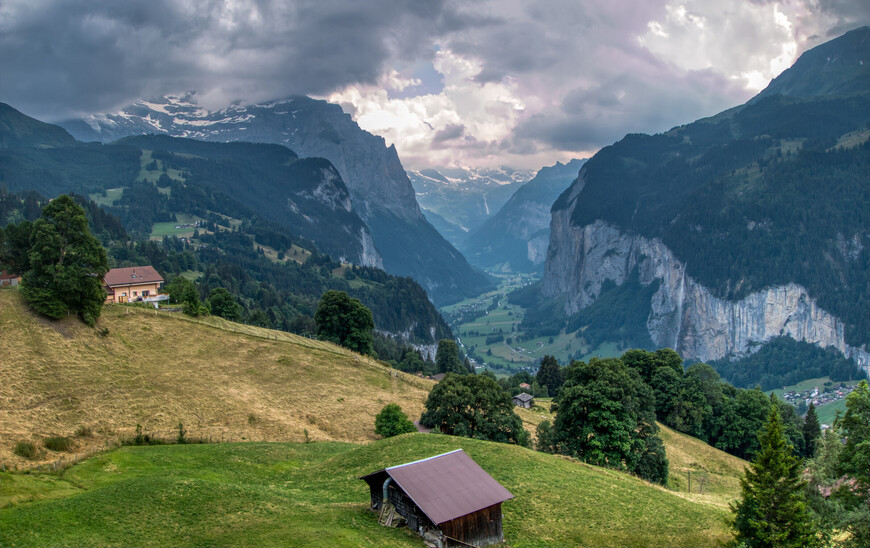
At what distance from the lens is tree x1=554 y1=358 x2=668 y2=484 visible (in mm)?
61312

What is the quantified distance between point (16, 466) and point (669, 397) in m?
88.9

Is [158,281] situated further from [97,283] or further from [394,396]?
[394,396]

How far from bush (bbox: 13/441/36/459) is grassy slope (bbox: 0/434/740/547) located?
12.7 ft

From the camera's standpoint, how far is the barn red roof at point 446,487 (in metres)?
32.8

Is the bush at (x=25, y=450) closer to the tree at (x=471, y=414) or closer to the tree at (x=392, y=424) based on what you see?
the tree at (x=392, y=424)

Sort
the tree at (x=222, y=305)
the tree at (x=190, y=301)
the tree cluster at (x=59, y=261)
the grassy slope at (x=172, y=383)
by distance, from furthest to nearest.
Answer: the tree at (x=222, y=305), the tree at (x=190, y=301), the tree cluster at (x=59, y=261), the grassy slope at (x=172, y=383)

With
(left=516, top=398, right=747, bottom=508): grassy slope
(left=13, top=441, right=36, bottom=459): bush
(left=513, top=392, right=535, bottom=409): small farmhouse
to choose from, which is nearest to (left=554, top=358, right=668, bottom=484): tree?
(left=516, top=398, right=747, bottom=508): grassy slope

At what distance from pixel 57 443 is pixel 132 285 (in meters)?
57.9

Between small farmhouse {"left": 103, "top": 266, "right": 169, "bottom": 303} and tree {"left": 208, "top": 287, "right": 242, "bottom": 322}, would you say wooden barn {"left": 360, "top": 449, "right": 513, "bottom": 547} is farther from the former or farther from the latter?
tree {"left": 208, "top": 287, "right": 242, "bottom": 322}

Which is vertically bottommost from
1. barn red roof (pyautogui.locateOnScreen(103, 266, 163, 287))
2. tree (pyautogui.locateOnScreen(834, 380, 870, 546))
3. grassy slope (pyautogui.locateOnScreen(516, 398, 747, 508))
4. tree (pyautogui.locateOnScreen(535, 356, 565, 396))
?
grassy slope (pyautogui.locateOnScreen(516, 398, 747, 508))

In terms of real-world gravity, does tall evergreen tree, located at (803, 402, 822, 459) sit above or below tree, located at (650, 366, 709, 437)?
below

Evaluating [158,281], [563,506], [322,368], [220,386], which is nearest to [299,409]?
[220,386]

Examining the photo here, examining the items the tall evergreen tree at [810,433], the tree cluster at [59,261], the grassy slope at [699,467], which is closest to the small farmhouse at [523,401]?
the grassy slope at [699,467]

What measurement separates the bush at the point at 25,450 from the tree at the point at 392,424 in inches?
1318
